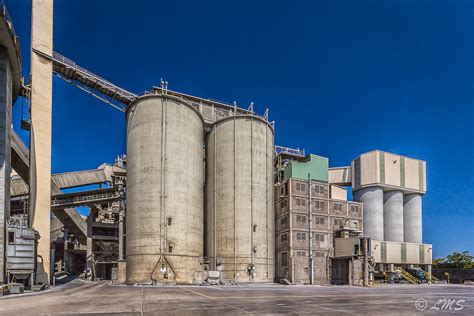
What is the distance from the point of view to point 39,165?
49625mm

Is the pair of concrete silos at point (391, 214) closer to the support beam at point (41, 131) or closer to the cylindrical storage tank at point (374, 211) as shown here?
the cylindrical storage tank at point (374, 211)

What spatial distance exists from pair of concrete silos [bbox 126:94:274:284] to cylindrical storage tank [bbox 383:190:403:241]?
104ft

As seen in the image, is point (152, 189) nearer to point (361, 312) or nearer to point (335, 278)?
point (335, 278)

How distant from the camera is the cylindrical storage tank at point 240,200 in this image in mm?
59000


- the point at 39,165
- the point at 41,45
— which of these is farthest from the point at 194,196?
the point at 41,45

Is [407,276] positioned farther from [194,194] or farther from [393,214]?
[194,194]

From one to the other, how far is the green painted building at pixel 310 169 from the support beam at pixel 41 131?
35865mm

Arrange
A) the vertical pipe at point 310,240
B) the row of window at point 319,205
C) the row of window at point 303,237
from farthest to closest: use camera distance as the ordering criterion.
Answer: the row of window at point 319,205 → the row of window at point 303,237 → the vertical pipe at point 310,240

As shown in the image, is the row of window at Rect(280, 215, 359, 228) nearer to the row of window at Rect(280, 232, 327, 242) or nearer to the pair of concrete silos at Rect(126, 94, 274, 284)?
the row of window at Rect(280, 232, 327, 242)

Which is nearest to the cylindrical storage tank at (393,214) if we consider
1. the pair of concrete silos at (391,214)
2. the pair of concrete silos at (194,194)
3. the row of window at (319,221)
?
the pair of concrete silos at (391,214)

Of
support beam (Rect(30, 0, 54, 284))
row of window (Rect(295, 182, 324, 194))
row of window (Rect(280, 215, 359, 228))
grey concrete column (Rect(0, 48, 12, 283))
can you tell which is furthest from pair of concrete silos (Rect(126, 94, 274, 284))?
grey concrete column (Rect(0, 48, 12, 283))

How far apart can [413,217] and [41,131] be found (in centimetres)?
7321

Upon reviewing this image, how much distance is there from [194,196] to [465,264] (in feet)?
216

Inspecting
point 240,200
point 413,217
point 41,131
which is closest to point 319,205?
point 240,200
